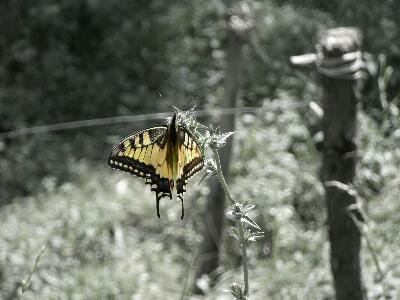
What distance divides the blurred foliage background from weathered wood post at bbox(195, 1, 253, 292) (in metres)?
0.16

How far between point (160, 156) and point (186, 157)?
0.16 meters

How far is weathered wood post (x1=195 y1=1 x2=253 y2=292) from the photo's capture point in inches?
146

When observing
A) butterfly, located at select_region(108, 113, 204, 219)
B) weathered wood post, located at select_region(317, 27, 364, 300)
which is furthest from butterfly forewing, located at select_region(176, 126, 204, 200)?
weathered wood post, located at select_region(317, 27, 364, 300)

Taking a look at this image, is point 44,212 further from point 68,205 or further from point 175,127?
point 175,127

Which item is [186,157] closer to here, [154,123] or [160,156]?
[160,156]

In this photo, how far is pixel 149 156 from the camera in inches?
84.0

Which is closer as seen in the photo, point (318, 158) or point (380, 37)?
point (318, 158)

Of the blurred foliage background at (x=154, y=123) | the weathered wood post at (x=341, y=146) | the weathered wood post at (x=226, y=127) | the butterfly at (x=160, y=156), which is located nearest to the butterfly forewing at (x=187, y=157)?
the butterfly at (x=160, y=156)

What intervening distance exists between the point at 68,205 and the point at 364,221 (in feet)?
9.05

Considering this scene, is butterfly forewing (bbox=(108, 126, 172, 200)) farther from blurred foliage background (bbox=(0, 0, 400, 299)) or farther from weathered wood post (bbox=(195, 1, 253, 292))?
weathered wood post (bbox=(195, 1, 253, 292))

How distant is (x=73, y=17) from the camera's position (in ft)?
23.7

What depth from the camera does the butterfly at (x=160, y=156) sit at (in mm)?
1962

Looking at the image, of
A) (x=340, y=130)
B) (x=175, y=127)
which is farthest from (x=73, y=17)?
(x=175, y=127)

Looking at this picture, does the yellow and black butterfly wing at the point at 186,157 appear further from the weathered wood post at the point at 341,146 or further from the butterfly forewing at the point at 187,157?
the weathered wood post at the point at 341,146
